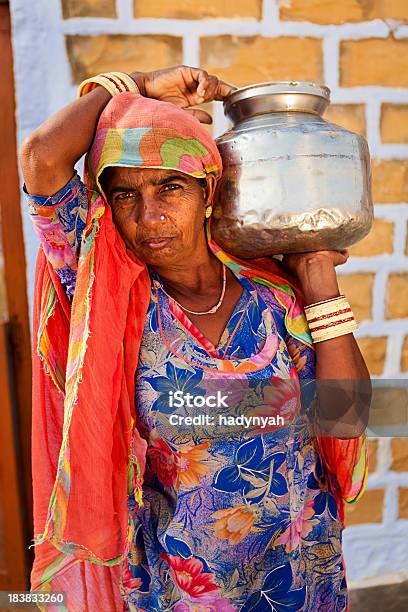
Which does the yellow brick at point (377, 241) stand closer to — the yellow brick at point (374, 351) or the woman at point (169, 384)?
the yellow brick at point (374, 351)

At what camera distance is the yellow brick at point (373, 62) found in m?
2.37

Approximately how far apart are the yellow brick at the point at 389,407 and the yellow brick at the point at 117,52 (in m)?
1.56

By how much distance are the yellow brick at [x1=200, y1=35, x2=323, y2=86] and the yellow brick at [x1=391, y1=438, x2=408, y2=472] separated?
68.9 inches

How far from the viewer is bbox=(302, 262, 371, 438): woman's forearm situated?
141 centimetres

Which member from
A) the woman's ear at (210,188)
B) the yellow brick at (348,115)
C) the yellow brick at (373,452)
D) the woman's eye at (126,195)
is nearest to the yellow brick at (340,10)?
the yellow brick at (348,115)

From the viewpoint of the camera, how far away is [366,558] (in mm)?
2779

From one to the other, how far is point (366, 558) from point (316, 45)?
2410 mm

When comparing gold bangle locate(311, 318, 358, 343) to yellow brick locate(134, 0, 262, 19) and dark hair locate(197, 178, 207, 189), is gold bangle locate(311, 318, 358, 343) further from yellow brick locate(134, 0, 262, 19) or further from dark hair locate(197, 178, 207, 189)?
yellow brick locate(134, 0, 262, 19)

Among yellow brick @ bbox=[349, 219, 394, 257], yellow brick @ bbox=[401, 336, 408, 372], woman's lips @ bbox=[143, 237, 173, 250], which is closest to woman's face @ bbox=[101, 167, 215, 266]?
woman's lips @ bbox=[143, 237, 173, 250]

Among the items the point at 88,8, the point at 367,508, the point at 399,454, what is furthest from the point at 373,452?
the point at 88,8

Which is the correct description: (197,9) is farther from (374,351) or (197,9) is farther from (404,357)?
(404,357)

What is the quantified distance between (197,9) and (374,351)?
167 cm

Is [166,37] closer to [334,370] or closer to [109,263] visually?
[109,263]

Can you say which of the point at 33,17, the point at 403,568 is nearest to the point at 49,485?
the point at 33,17
